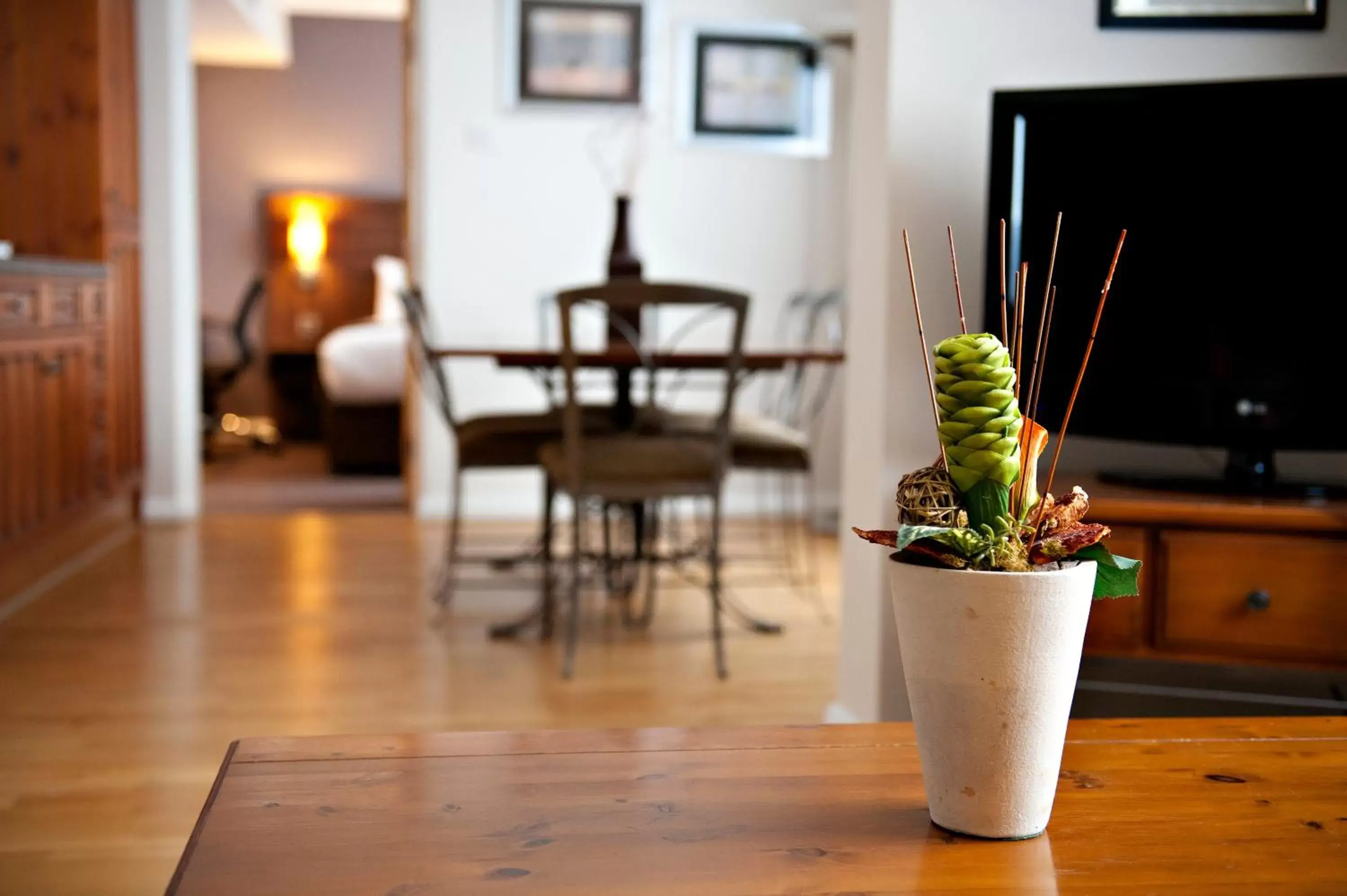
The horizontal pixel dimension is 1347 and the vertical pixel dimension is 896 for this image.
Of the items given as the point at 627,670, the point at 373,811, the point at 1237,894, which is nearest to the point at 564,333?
the point at 627,670

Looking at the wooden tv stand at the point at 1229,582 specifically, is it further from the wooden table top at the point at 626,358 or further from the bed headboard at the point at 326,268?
the bed headboard at the point at 326,268

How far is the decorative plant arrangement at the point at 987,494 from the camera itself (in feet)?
3.15

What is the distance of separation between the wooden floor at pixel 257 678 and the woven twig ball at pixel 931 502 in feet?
4.98

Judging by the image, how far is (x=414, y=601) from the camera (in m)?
4.15

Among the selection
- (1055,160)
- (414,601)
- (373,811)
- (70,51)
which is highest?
(70,51)

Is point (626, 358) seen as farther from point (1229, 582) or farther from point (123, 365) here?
point (123, 365)

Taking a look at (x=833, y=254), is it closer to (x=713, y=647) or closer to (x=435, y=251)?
(x=435, y=251)

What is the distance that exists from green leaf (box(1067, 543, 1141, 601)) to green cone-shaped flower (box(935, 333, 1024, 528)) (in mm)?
76

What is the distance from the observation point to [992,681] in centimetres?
96

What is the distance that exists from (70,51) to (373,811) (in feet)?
15.1

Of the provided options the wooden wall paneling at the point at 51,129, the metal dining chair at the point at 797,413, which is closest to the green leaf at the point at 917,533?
the metal dining chair at the point at 797,413

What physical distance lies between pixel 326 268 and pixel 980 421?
864 centimetres

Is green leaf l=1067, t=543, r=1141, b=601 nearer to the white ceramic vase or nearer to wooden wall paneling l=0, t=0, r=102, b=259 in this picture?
the white ceramic vase

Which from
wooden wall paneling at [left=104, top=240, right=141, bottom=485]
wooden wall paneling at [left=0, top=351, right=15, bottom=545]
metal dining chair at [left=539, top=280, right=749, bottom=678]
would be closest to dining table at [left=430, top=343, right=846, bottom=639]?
metal dining chair at [left=539, top=280, right=749, bottom=678]
